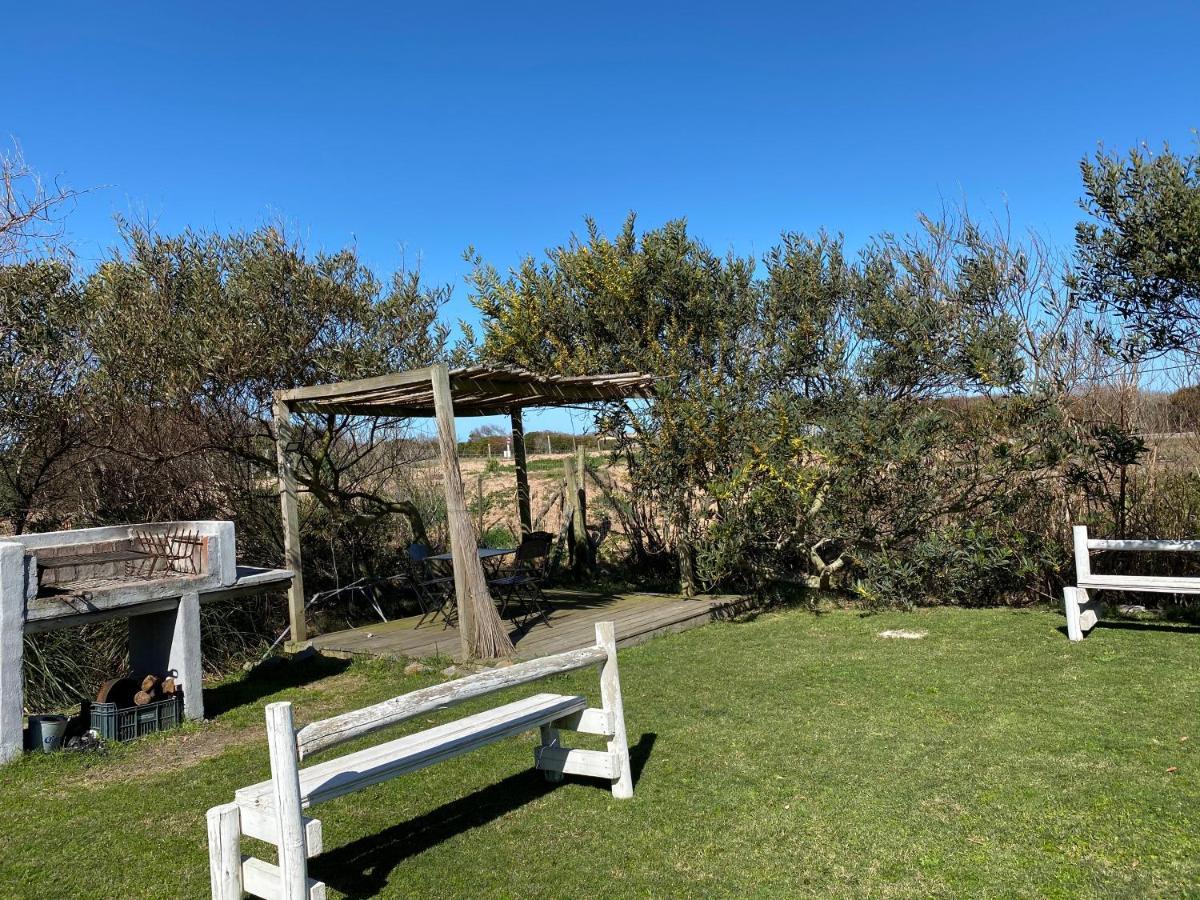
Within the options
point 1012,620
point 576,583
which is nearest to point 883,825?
point 1012,620

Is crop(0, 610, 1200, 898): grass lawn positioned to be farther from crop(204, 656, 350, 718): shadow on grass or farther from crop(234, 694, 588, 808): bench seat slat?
crop(234, 694, 588, 808): bench seat slat

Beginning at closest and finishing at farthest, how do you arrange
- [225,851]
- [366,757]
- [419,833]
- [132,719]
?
1. [225,851]
2. [366,757]
3. [419,833]
4. [132,719]

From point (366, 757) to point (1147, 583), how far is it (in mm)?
6079

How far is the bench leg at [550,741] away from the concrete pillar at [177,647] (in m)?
2.82

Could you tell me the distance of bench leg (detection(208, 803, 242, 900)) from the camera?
2.79 meters

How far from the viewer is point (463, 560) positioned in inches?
258

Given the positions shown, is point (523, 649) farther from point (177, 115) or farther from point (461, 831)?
point (177, 115)

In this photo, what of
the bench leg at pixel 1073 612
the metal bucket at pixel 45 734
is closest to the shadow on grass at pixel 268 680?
the metal bucket at pixel 45 734

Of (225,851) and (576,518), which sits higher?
(576,518)

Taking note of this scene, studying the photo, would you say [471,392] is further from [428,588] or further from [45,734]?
[45,734]

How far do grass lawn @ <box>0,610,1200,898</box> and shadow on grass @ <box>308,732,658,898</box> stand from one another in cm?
1

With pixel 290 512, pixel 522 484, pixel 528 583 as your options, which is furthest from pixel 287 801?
pixel 522 484

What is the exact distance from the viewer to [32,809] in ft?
13.7

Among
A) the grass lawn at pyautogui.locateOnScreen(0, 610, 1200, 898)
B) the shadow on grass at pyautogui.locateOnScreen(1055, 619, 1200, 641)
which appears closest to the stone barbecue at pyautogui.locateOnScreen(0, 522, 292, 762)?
the grass lawn at pyautogui.locateOnScreen(0, 610, 1200, 898)
